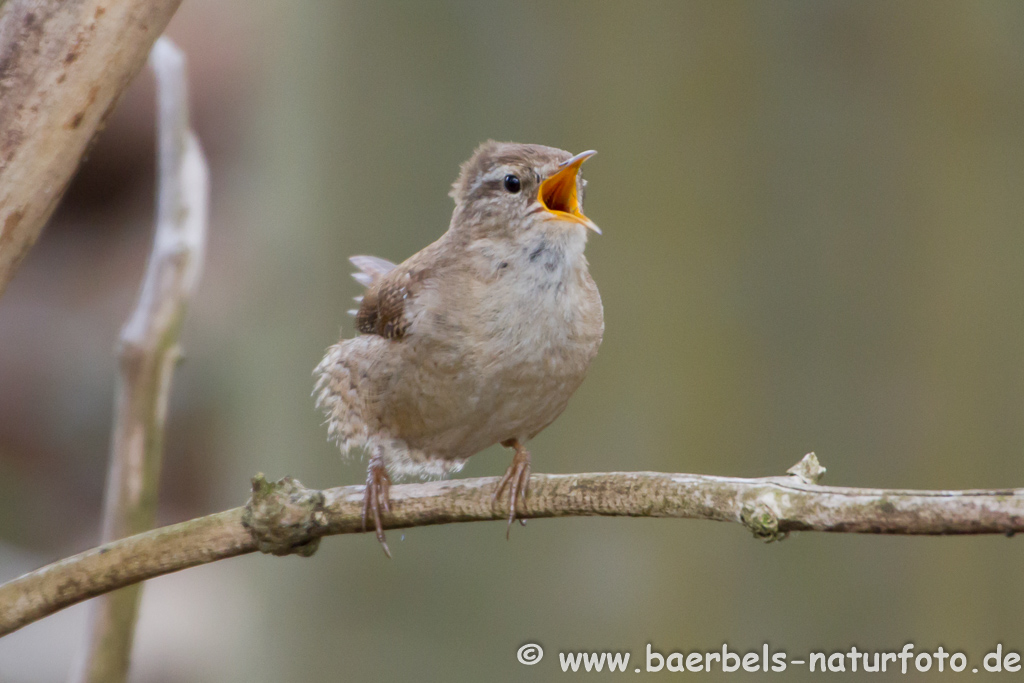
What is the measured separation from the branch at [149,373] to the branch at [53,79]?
593 millimetres

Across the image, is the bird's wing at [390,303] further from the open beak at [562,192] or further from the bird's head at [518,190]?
the open beak at [562,192]

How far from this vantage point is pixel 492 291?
157cm

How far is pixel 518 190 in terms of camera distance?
161 centimetres

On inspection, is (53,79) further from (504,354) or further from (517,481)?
(517,481)

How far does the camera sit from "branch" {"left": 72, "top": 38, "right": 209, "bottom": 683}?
1.84 m

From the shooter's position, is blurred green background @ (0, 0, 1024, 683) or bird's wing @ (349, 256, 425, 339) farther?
blurred green background @ (0, 0, 1024, 683)

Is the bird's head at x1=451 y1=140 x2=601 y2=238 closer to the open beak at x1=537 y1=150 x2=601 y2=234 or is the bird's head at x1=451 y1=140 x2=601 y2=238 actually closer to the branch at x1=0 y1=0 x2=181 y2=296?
the open beak at x1=537 y1=150 x2=601 y2=234

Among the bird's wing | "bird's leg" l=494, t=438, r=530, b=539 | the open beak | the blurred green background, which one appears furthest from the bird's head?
the blurred green background

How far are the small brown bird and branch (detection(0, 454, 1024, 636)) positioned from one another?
6cm

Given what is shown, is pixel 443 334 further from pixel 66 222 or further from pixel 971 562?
pixel 66 222

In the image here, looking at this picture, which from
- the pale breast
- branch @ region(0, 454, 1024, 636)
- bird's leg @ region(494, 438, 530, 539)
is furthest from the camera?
the pale breast

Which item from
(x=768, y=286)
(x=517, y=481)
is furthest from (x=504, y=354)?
(x=768, y=286)

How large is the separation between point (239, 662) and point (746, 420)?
1.93 meters

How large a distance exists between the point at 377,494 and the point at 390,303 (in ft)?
1.13
